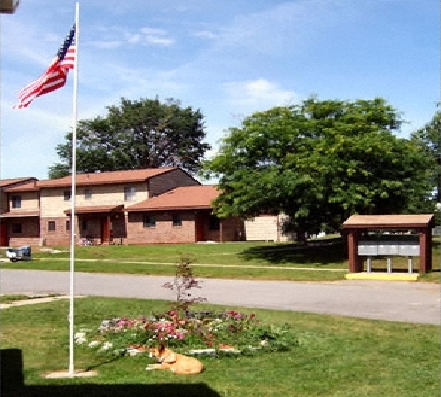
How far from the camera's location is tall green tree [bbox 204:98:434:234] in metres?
28.7

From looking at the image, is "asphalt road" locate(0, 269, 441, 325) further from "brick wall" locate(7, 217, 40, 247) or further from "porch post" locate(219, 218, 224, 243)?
"brick wall" locate(7, 217, 40, 247)

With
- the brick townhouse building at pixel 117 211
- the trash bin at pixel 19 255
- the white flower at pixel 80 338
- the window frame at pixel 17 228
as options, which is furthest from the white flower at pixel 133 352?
the window frame at pixel 17 228

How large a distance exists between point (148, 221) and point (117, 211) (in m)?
2.95

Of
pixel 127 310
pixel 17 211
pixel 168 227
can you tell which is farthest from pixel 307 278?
pixel 17 211

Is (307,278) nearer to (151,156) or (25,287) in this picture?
(25,287)

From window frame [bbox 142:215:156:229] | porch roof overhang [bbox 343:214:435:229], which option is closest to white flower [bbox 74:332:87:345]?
porch roof overhang [bbox 343:214:435:229]

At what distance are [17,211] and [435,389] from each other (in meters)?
52.3

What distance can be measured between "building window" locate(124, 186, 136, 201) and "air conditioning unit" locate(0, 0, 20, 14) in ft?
155

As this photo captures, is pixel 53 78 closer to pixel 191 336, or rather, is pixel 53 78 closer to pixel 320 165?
pixel 191 336

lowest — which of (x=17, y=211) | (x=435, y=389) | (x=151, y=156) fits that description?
(x=435, y=389)

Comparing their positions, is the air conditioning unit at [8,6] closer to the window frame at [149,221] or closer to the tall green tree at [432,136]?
the window frame at [149,221]

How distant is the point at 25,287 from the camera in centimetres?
2083

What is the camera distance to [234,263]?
30.1 metres

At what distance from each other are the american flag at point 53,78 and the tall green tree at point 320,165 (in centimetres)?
2034
